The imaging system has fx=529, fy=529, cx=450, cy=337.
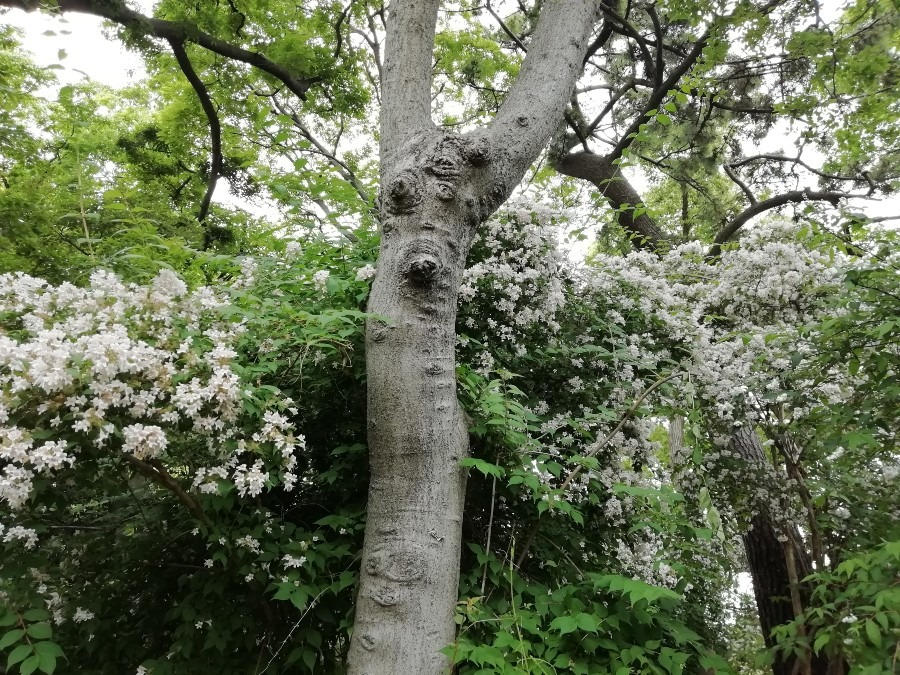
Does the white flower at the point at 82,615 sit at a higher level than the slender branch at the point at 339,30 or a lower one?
lower

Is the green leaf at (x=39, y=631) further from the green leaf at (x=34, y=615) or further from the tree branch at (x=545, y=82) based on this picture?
the tree branch at (x=545, y=82)

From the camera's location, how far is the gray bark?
5.86 feet

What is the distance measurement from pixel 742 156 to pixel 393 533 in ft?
24.3

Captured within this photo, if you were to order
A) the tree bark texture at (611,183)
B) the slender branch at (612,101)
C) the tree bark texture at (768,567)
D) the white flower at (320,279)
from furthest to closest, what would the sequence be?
the slender branch at (612,101) < the tree bark texture at (611,183) < the tree bark texture at (768,567) < the white flower at (320,279)

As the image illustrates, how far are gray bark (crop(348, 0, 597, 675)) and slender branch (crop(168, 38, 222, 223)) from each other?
4.14 m

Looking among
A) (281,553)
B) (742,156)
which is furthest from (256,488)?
(742,156)

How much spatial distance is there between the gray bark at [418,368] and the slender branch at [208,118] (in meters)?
4.14

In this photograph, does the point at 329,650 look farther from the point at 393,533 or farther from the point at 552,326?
the point at 552,326

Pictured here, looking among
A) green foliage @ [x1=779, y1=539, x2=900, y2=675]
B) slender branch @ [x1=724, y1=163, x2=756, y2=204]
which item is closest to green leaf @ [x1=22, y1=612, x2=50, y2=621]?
green foliage @ [x1=779, y1=539, x2=900, y2=675]

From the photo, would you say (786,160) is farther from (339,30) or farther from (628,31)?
(339,30)

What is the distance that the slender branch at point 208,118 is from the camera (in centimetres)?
556

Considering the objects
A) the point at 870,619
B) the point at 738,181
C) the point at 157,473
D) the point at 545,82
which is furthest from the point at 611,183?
the point at 157,473

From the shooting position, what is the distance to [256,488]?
5.31 ft

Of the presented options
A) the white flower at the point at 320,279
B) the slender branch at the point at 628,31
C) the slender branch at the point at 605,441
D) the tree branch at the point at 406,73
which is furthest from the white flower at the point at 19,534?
the slender branch at the point at 628,31
